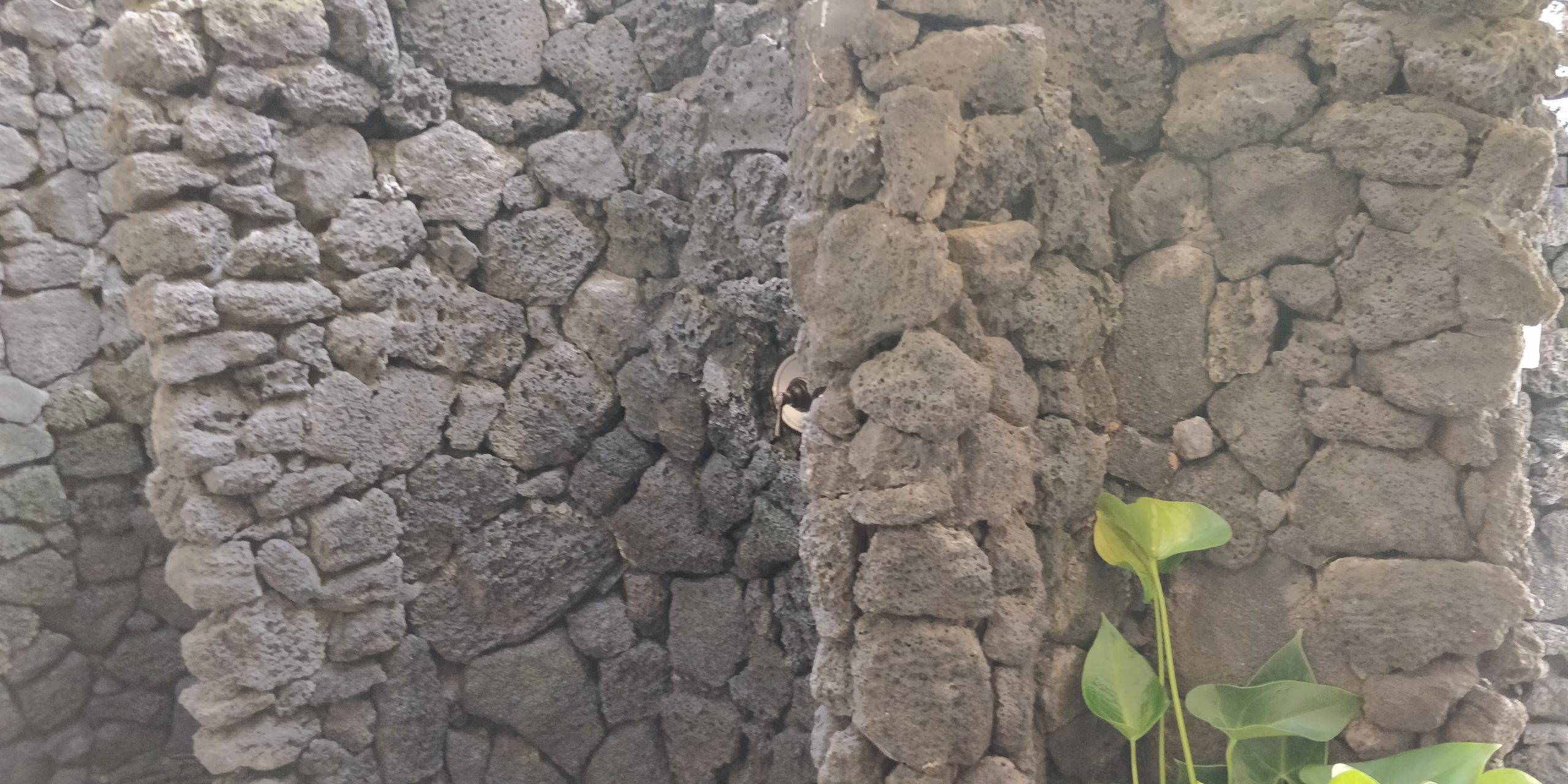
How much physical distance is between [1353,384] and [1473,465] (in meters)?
0.20

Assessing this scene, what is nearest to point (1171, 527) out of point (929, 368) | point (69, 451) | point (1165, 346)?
point (1165, 346)

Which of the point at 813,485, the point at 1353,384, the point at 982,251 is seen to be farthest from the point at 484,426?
the point at 1353,384

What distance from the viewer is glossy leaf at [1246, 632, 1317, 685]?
5.02 ft

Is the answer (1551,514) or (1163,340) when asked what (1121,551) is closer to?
(1163,340)

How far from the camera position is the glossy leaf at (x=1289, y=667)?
1.53m

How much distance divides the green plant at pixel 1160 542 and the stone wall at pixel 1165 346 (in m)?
0.06

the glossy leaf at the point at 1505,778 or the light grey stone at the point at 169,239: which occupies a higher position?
the light grey stone at the point at 169,239

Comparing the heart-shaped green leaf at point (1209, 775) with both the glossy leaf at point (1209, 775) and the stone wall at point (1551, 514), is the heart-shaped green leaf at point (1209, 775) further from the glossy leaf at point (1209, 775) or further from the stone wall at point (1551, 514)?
the stone wall at point (1551, 514)

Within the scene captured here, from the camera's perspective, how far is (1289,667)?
154 cm

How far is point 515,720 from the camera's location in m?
2.78

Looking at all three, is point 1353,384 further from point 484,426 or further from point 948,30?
point 484,426

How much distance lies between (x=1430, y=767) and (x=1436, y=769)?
10 millimetres

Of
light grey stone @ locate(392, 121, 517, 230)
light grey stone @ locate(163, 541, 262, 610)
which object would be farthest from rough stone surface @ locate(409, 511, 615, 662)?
light grey stone @ locate(392, 121, 517, 230)

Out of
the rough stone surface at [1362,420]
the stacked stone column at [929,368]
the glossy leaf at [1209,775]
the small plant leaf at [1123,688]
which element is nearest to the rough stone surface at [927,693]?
the stacked stone column at [929,368]
